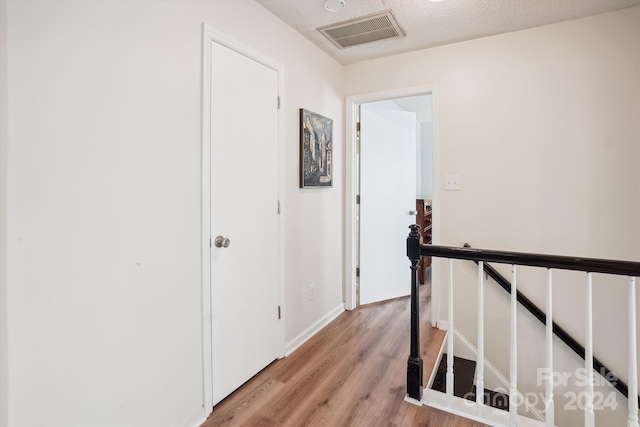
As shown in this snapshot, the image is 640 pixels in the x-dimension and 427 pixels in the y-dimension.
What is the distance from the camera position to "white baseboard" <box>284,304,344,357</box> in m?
2.46

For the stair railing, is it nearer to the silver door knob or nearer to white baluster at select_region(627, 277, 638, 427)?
white baluster at select_region(627, 277, 638, 427)

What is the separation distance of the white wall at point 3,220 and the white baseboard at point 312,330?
160 cm

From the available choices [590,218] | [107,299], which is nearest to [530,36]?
[590,218]

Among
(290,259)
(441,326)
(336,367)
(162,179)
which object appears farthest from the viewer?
(441,326)

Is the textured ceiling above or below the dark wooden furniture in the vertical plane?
above

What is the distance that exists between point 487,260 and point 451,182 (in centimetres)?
127

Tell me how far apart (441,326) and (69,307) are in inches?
102

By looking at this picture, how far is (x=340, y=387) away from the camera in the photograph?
2025 mm

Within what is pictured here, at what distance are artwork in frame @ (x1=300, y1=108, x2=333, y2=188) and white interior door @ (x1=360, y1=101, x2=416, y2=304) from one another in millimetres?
484

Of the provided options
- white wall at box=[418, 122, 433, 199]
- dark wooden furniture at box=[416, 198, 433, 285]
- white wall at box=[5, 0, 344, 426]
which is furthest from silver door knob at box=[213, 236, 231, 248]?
white wall at box=[418, 122, 433, 199]

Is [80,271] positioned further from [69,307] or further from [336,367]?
[336,367]

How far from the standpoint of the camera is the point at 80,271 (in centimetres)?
123

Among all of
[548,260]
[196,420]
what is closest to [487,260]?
[548,260]

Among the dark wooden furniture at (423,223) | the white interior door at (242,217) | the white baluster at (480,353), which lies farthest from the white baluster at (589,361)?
the dark wooden furniture at (423,223)
